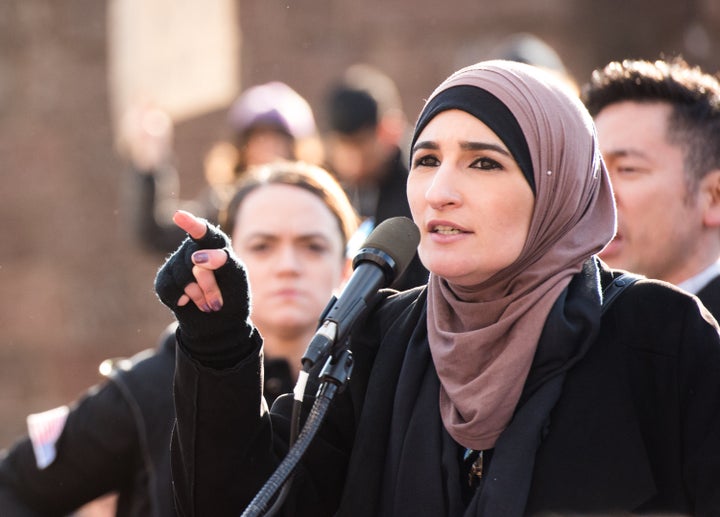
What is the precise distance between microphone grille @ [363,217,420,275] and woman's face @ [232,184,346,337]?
4.70ft

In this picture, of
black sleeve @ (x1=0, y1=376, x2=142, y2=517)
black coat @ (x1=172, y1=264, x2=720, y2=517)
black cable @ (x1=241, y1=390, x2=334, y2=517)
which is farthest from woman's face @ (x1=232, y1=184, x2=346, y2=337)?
black cable @ (x1=241, y1=390, x2=334, y2=517)

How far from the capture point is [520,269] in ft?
9.55

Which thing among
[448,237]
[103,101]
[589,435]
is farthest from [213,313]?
[103,101]

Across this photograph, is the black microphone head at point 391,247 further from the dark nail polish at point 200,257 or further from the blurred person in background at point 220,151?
the blurred person in background at point 220,151

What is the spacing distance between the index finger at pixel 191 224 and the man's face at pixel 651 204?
67.5 inches

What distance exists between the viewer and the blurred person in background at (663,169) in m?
3.96

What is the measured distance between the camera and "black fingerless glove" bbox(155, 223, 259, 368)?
2645mm

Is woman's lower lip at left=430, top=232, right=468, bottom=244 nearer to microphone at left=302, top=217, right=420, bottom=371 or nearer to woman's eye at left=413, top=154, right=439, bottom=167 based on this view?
microphone at left=302, top=217, right=420, bottom=371

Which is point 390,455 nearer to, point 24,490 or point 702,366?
point 702,366

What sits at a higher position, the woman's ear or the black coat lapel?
the woman's ear

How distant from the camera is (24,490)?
163 inches

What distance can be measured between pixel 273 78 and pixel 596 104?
208 inches

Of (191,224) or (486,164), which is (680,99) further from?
(191,224)

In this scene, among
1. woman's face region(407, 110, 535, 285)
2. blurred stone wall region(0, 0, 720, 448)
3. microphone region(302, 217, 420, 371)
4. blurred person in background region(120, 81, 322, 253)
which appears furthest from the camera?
blurred stone wall region(0, 0, 720, 448)
